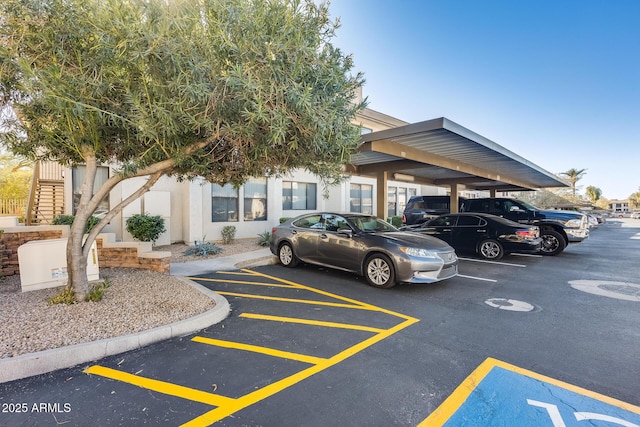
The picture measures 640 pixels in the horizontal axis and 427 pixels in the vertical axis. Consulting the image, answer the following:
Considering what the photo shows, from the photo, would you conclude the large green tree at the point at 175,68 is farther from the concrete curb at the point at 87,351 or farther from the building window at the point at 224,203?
the building window at the point at 224,203

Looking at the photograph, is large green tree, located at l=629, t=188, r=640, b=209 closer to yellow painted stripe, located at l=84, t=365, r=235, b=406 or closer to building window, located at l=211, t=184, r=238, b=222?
building window, located at l=211, t=184, r=238, b=222

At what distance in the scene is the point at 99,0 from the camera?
3447mm

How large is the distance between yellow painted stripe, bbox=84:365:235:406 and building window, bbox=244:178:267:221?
10.2 meters

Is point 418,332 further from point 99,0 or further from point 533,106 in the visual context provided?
point 533,106

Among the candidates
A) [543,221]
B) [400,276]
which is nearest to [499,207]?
[543,221]

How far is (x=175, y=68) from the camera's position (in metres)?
3.43

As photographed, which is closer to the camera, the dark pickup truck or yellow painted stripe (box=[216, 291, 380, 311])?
yellow painted stripe (box=[216, 291, 380, 311])

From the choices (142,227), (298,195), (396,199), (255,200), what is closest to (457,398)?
(142,227)

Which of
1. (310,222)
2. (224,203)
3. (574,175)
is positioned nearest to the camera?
(310,222)

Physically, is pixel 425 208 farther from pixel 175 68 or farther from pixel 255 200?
pixel 175 68

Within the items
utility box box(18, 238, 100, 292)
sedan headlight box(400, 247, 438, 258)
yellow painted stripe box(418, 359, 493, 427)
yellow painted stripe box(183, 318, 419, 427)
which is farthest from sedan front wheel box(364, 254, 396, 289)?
utility box box(18, 238, 100, 292)

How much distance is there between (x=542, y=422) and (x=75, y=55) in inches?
247

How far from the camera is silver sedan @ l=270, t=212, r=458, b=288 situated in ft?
19.2

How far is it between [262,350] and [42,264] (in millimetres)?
4294
